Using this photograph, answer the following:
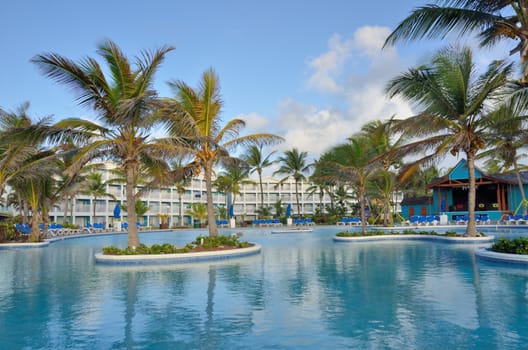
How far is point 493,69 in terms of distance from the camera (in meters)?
13.9

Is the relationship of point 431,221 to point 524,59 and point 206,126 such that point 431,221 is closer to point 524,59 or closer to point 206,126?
point 206,126

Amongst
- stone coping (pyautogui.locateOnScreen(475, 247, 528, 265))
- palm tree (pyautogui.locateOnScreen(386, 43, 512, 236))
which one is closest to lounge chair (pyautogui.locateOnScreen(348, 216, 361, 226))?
palm tree (pyautogui.locateOnScreen(386, 43, 512, 236))

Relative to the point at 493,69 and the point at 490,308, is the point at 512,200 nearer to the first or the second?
the point at 493,69

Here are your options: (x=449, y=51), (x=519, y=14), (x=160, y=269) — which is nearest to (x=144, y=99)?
(x=160, y=269)

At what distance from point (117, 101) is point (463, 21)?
968 centimetres

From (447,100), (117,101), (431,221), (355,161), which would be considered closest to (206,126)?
(117,101)

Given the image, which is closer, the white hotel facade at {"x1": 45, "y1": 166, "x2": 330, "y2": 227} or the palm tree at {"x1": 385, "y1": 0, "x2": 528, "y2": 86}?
the palm tree at {"x1": 385, "y1": 0, "x2": 528, "y2": 86}

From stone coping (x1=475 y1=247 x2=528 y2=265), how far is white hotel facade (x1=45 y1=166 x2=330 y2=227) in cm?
2468

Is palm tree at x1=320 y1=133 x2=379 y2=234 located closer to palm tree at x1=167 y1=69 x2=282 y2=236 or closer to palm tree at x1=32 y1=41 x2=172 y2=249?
palm tree at x1=167 y1=69 x2=282 y2=236

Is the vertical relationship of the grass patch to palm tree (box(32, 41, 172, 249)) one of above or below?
below

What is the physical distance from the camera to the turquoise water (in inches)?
184

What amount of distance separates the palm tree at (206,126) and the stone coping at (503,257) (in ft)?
26.1

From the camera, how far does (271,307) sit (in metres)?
6.22

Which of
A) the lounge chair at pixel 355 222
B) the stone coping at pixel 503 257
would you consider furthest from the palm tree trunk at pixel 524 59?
the lounge chair at pixel 355 222
